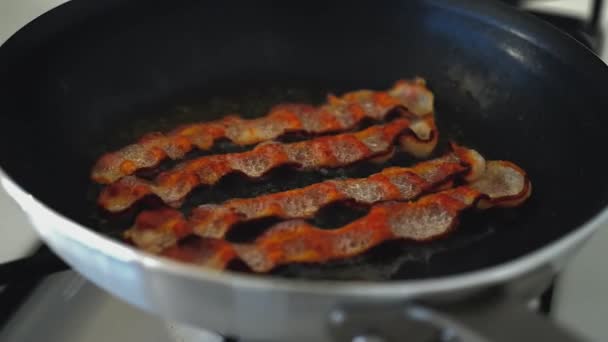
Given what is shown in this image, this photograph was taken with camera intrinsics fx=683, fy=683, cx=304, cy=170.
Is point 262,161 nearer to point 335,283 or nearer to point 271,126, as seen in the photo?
point 271,126

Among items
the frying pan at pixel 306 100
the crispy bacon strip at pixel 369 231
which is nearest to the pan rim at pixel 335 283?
the frying pan at pixel 306 100

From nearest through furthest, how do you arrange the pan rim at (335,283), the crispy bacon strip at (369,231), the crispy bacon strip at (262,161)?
the pan rim at (335,283)
the crispy bacon strip at (369,231)
the crispy bacon strip at (262,161)

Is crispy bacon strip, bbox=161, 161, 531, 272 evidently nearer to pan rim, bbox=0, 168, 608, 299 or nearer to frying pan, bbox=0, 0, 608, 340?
frying pan, bbox=0, 0, 608, 340

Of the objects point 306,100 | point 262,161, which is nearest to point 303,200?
point 262,161

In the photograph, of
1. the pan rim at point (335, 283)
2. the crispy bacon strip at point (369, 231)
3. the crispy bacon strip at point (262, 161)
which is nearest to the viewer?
the pan rim at point (335, 283)

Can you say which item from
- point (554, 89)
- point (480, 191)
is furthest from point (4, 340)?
point (554, 89)

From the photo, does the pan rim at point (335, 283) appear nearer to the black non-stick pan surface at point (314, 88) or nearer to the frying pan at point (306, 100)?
the frying pan at point (306, 100)
